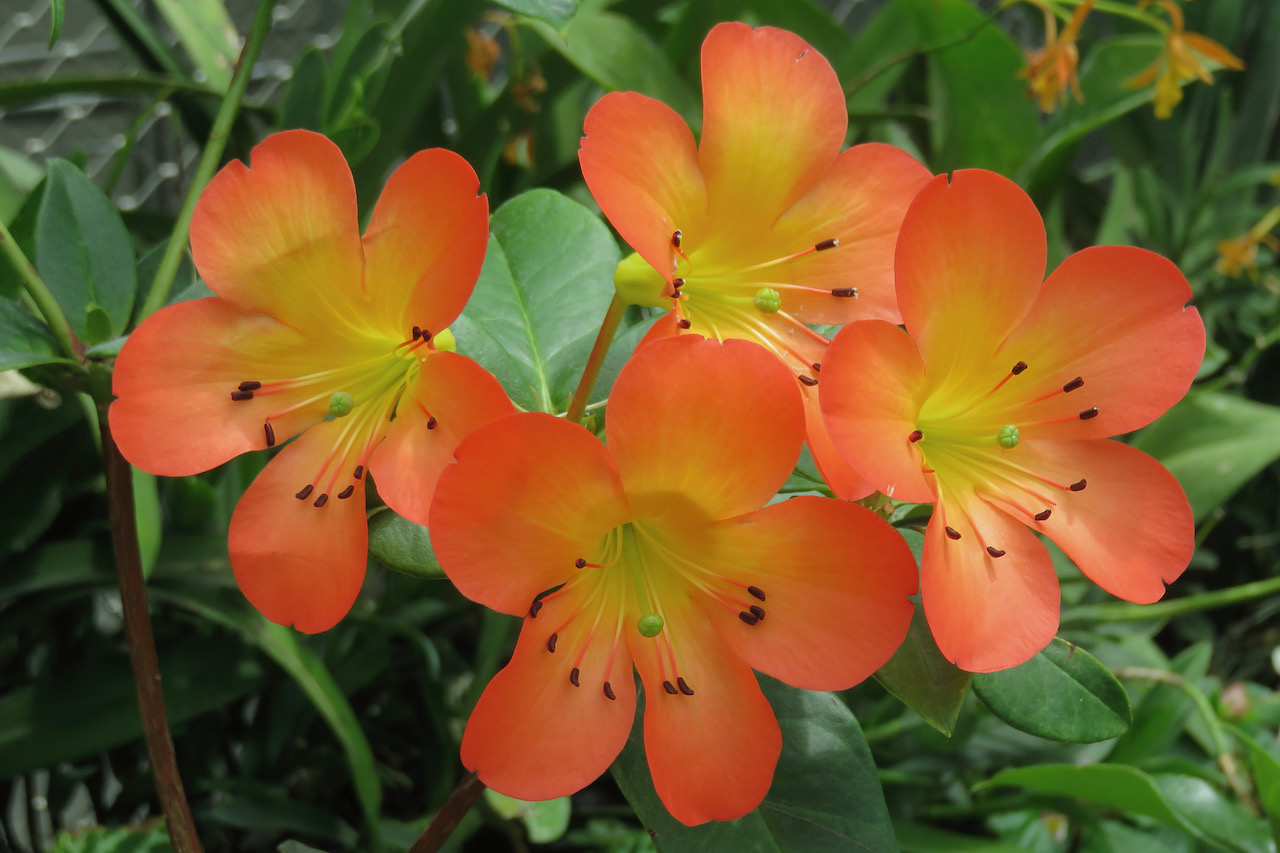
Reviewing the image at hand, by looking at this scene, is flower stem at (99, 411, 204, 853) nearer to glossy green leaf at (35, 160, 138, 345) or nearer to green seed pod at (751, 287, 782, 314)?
glossy green leaf at (35, 160, 138, 345)

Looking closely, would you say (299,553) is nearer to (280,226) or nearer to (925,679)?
(280,226)

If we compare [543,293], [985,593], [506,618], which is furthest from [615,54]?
[985,593]

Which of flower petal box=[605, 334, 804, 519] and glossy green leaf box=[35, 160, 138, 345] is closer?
flower petal box=[605, 334, 804, 519]

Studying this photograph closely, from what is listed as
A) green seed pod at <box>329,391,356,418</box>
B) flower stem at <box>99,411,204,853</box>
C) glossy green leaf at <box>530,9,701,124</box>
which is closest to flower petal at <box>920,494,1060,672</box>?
green seed pod at <box>329,391,356,418</box>

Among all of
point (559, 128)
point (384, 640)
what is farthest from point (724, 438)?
point (559, 128)

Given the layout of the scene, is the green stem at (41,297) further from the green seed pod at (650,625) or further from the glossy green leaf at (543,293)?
the green seed pod at (650,625)

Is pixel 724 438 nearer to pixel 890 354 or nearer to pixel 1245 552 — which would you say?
pixel 890 354
